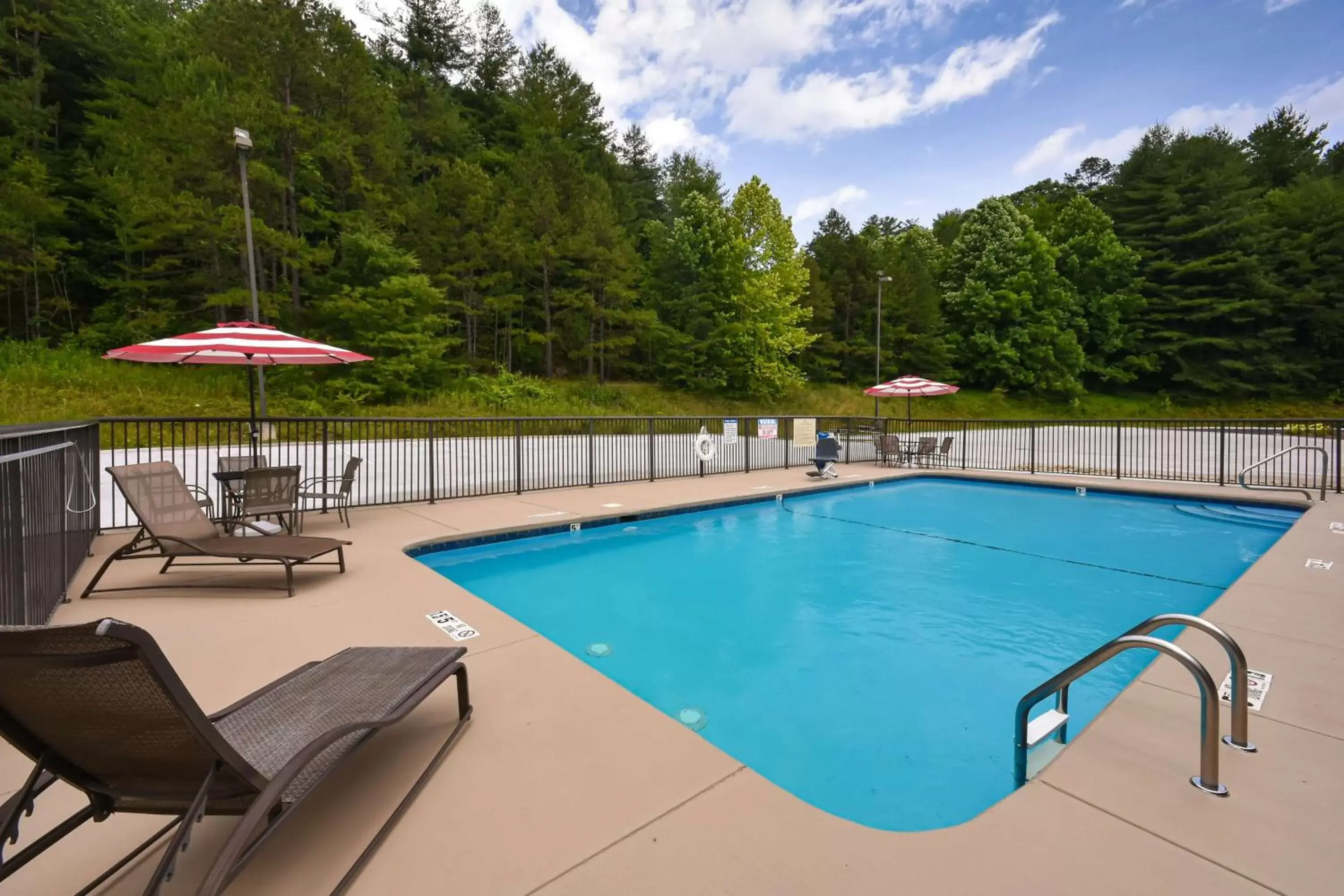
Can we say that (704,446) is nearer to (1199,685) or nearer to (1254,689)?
(1254,689)

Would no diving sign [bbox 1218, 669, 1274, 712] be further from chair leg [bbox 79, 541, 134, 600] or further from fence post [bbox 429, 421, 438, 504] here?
fence post [bbox 429, 421, 438, 504]

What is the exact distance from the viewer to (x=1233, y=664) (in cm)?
217

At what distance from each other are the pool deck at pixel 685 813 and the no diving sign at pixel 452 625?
0.19 meters

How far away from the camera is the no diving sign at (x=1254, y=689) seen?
9.09ft

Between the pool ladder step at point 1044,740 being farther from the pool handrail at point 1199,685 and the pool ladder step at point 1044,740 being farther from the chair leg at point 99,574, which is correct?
the chair leg at point 99,574

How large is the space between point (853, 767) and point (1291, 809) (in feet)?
5.65

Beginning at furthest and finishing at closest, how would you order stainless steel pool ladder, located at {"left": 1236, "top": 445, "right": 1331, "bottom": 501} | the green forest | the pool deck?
the green forest, stainless steel pool ladder, located at {"left": 1236, "top": 445, "right": 1331, "bottom": 501}, the pool deck

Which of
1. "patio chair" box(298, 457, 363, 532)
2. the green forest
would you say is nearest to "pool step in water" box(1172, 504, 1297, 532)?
"patio chair" box(298, 457, 363, 532)

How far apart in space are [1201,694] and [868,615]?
10.2 ft

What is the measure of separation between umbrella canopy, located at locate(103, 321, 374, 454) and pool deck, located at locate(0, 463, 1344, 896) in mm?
3486

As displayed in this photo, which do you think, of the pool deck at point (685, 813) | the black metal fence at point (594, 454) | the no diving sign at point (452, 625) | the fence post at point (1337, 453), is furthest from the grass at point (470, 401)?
the fence post at point (1337, 453)

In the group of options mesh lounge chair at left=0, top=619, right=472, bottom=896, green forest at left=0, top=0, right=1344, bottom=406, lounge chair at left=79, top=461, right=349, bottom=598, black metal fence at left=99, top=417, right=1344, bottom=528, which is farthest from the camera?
green forest at left=0, top=0, right=1344, bottom=406

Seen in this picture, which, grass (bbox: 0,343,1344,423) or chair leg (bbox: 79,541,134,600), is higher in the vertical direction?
grass (bbox: 0,343,1344,423)

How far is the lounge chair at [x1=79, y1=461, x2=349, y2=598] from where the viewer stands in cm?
427
